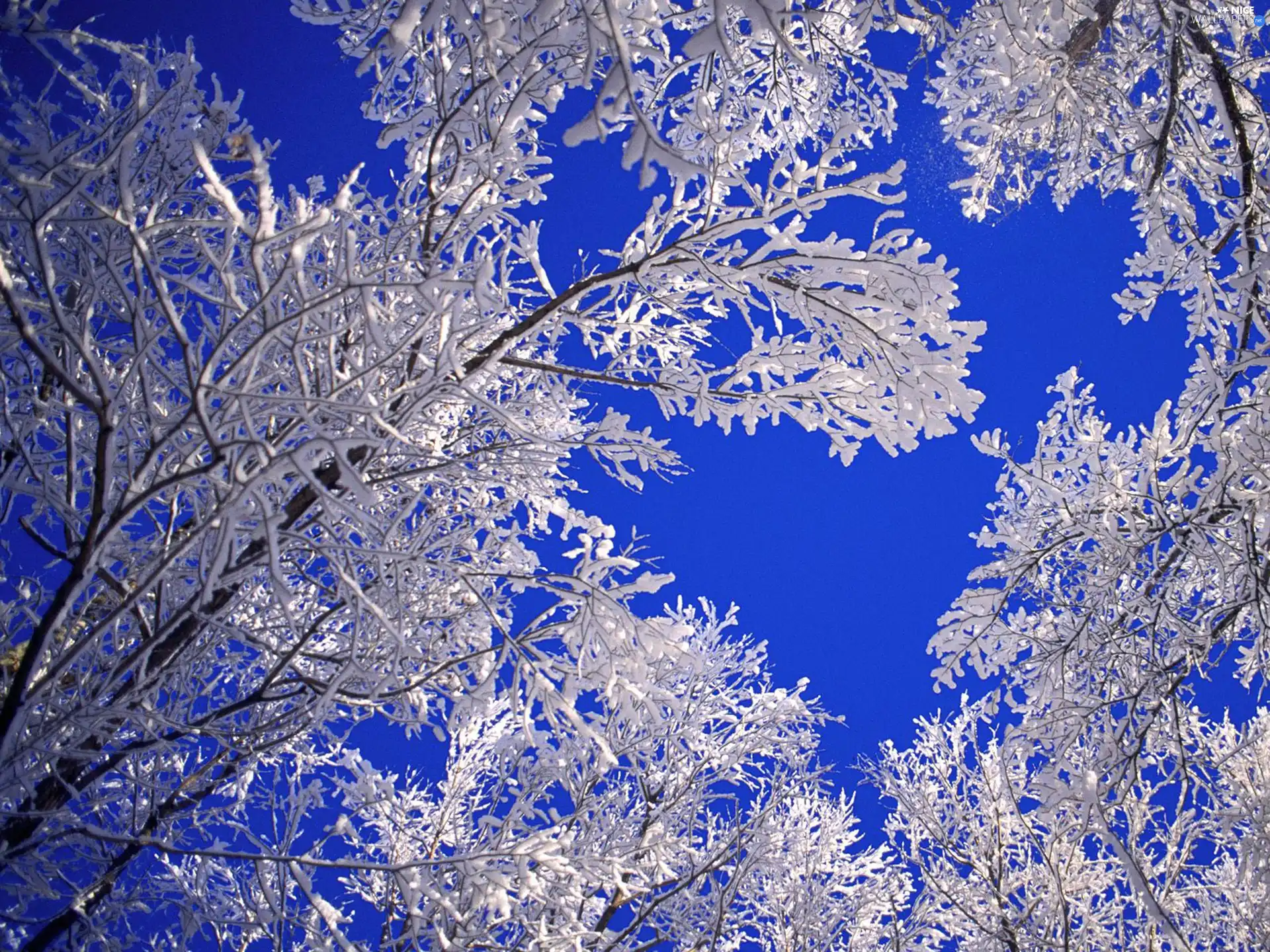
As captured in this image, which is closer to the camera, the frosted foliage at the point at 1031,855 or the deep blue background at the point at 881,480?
the frosted foliage at the point at 1031,855

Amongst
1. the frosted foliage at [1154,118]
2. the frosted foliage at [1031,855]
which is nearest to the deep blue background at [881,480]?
the frosted foliage at [1031,855]

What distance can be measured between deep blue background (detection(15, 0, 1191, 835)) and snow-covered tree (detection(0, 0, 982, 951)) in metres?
35.3

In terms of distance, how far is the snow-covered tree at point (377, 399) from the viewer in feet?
5.10

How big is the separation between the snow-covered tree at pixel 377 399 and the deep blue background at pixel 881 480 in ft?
116

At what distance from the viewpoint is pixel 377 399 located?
233 cm

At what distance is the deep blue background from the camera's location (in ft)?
138

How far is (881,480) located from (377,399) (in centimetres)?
5818

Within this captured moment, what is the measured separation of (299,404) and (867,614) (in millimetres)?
54569

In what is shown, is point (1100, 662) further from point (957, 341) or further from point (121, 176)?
point (121, 176)

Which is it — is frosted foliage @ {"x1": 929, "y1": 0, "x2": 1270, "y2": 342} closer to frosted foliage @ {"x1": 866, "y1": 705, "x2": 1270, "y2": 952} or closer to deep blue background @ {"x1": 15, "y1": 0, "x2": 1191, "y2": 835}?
frosted foliage @ {"x1": 866, "y1": 705, "x2": 1270, "y2": 952}

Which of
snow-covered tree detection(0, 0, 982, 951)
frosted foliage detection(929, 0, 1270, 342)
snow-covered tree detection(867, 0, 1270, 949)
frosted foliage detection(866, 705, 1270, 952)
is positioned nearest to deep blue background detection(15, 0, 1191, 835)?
frosted foliage detection(866, 705, 1270, 952)

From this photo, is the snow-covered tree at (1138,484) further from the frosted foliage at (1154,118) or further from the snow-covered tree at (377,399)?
the snow-covered tree at (377,399)

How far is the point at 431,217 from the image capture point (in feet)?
8.69

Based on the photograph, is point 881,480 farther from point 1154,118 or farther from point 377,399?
point 377,399
